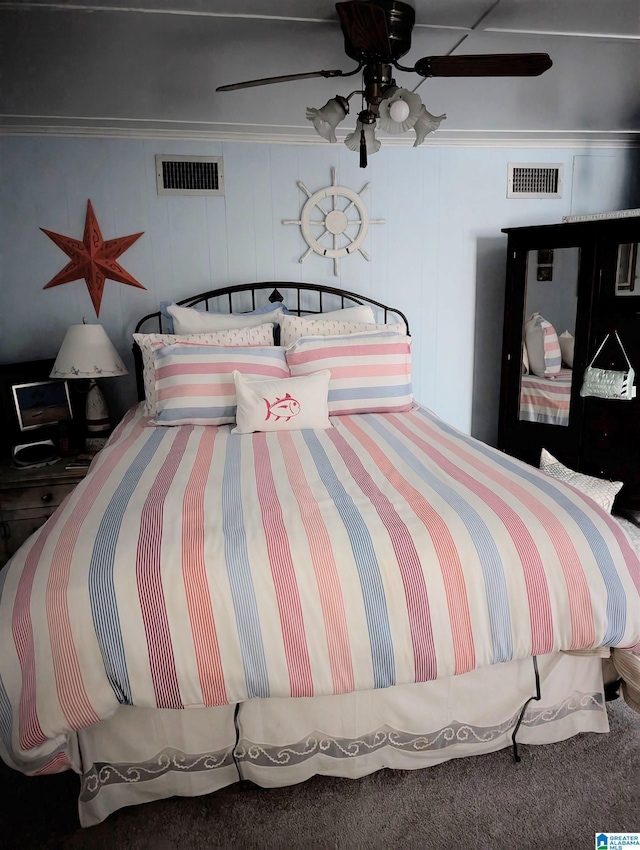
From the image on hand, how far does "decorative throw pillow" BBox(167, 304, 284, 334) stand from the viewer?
3021 millimetres

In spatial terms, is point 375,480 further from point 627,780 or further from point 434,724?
point 627,780

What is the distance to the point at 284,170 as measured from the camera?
3.38 metres

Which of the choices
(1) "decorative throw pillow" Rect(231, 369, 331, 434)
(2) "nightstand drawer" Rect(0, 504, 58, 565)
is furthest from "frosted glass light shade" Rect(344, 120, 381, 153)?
(2) "nightstand drawer" Rect(0, 504, 58, 565)

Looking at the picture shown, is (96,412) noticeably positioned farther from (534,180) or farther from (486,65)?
(534,180)

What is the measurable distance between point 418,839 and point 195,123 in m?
3.19

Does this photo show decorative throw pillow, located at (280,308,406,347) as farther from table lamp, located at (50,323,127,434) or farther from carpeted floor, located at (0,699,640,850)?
carpeted floor, located at (0,699,640,850)

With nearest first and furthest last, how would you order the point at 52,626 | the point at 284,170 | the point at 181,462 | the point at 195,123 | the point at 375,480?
the point at 52,626, the point at 375,480, the point at 181,462, the point at 195,123, the point at 284,170

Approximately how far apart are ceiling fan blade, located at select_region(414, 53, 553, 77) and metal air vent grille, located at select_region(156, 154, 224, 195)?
164 centimetres

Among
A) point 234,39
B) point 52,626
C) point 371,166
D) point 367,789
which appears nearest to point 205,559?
point 52,626

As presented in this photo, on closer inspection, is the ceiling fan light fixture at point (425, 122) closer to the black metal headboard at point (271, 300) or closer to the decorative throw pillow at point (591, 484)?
the black metal headboard at point (271, 300)

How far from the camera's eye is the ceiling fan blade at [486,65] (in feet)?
6.17

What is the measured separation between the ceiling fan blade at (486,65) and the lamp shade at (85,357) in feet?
6.31

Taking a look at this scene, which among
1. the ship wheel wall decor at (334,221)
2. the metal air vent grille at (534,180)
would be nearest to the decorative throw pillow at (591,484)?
the ship wheel wall decor at (334,221)

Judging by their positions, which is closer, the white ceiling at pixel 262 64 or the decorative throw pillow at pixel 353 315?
the white ceiling at pixel 262 64
